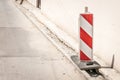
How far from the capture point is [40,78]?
538cm

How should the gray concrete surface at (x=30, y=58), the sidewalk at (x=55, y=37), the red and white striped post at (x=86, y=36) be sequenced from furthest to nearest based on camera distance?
the gray concrete surface at (x=30, y=58) → the sidewalk at (x=55, y=37) → the red and white striped post at (x=86, y=36)

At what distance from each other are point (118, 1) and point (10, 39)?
12.7ft

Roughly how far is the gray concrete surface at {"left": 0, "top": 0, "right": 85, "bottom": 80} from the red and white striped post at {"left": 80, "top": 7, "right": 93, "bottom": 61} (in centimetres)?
41

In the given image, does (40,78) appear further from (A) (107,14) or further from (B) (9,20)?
(B) (9,20)

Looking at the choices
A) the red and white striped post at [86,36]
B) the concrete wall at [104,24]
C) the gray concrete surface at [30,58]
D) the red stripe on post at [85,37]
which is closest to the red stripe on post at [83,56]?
the red and white striped post at [86,36]

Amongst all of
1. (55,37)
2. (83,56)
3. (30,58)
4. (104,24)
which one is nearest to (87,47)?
(83,56)

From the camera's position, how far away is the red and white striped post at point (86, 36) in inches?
205

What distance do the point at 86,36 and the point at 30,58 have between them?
174cm

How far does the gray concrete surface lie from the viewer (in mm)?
5520

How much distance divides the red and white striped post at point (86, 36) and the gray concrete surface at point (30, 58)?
415 mm

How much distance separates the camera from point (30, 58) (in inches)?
258

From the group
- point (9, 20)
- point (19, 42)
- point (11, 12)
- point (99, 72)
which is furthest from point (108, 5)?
point (11, 12)

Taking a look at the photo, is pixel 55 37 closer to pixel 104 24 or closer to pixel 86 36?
pixel 104 24

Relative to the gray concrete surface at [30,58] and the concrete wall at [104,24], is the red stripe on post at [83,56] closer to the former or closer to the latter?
the gray concrete surface at [30,58]
